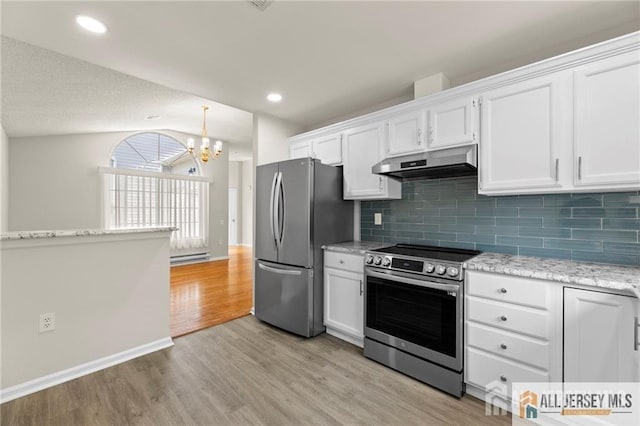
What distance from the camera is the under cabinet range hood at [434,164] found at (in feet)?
7.10

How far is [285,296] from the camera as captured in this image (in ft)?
9.97

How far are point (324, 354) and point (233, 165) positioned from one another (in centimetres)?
867

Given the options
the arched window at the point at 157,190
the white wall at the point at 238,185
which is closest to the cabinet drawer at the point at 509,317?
the arched window at the point at 157,190

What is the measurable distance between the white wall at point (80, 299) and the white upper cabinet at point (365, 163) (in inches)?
78.4

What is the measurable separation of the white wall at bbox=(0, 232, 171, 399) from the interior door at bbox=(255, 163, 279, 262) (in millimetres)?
986

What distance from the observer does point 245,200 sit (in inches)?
400

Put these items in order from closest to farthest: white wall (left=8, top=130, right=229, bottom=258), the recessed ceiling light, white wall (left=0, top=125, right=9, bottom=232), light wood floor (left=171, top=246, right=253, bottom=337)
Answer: the recessed ceiling light → light wood floor (left=171, top=246, right=253, bottom=337) → white wall (left=0, top=125, right=9, bottom=232) → white wall (left=8, top=130, right=229, bottom=258)

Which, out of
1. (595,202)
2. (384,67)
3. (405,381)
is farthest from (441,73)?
→ (405,381)

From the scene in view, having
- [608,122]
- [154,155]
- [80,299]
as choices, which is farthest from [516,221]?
[154,155]

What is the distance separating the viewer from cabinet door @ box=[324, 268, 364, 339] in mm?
2666

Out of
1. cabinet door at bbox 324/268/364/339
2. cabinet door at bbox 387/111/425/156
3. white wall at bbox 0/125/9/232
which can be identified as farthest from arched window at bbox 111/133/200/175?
cabinet door at bbox 387/111/425/156

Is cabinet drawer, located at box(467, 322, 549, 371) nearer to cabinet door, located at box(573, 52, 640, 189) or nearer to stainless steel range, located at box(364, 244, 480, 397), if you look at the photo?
stainless steel range, located at box(364, 244, 480, 397)

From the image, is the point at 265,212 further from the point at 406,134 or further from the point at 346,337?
the point at 406,134

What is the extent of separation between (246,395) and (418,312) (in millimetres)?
1406
